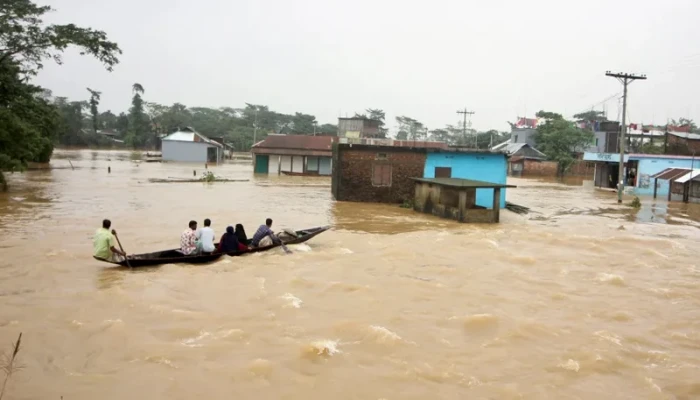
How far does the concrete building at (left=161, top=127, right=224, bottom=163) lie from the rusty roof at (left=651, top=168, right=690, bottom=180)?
40838 mm

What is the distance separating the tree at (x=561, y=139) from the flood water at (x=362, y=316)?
36.4 meters

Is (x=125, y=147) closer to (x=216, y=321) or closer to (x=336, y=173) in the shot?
(x=336, y=173)

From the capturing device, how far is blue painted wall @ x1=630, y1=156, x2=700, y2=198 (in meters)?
34.8

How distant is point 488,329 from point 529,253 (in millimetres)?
6665

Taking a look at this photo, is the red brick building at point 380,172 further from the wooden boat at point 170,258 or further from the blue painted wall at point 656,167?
the blue painted wall at point 656,167

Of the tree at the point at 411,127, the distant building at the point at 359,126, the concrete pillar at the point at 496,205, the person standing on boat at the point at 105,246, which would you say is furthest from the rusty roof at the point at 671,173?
the tree at the point at 411,127

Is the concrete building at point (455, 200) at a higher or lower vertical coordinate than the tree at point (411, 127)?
lower

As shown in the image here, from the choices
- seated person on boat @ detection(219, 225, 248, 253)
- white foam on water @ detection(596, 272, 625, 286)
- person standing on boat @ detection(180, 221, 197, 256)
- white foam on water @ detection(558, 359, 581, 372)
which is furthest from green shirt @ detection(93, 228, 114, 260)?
white foam on water @ detection(596, 272, 625, 286)

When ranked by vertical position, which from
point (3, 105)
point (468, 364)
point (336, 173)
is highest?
point (3, 105)

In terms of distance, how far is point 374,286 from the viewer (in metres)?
11.5

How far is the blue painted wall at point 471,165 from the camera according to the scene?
25.5 metres

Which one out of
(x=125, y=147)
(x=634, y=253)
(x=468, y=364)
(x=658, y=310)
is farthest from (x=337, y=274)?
(x=125, y=147)

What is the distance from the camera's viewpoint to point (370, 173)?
2561cm

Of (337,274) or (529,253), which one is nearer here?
(337,274)
